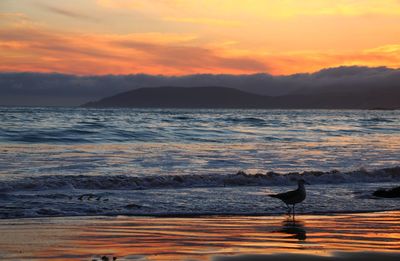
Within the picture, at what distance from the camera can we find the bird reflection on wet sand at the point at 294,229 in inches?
357

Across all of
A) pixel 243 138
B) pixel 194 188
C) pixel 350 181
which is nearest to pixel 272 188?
pixel 194 188

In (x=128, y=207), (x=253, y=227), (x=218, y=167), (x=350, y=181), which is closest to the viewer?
(x=253, y=227)

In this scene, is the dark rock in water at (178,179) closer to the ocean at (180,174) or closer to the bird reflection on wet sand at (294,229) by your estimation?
the ocean at (180,174)

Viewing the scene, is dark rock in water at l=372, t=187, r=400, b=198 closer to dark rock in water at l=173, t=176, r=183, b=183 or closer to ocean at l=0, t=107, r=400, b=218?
ocean at l=0, t=107, r=400, b=218

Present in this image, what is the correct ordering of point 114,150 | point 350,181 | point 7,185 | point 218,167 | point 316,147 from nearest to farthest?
point 7,185, point 350,181, point 218,167, point 114,150, point 316,147

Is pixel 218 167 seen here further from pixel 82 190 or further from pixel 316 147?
pixel 316 147

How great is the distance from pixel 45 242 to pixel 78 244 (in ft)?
1.65

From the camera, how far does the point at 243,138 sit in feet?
116

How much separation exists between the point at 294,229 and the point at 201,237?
5.64 ft

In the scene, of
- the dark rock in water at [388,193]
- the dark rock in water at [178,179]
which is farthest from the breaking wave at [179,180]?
the dark rock in water at [388,193]

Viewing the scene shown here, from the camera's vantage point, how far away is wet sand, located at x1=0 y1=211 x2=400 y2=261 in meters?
7.64

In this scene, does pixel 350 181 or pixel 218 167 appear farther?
pixel 218 167

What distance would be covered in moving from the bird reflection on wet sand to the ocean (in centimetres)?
121

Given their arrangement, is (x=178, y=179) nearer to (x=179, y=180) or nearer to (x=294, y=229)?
(x=179, y=180)
